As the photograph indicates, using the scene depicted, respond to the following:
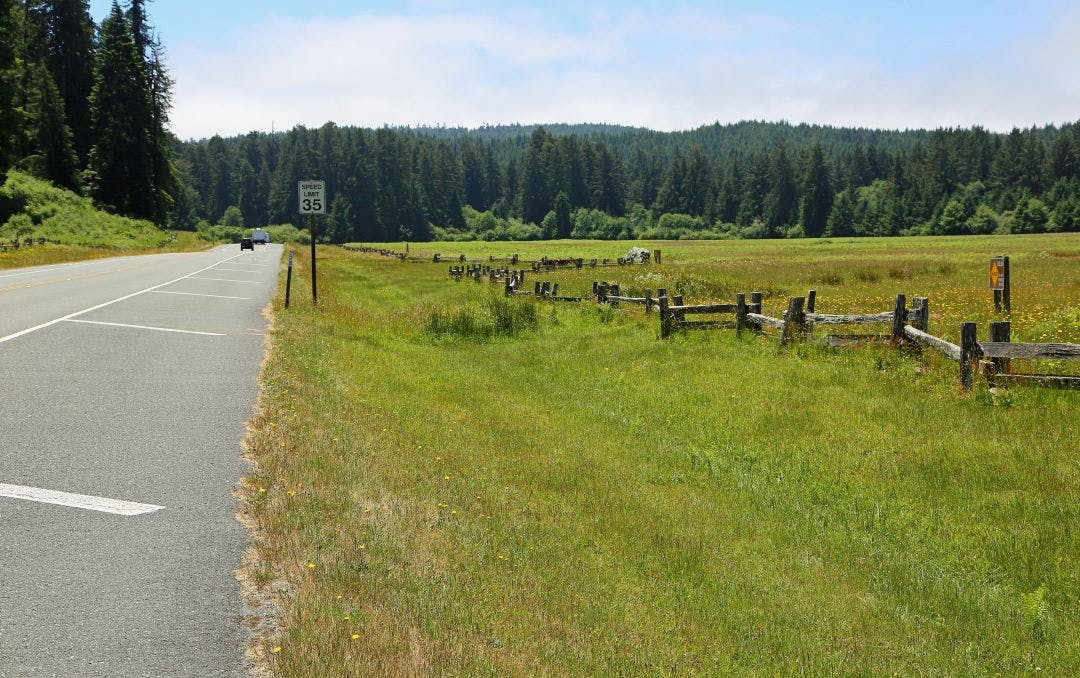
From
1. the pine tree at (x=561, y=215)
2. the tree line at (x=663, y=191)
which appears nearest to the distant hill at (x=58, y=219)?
the tree line at (x=663, y=191)

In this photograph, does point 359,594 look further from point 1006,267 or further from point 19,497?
point 1006,267

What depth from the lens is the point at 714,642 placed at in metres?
5.31

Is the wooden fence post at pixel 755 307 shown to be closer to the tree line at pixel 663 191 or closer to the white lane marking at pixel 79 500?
the white lane marking at pixel 79 500

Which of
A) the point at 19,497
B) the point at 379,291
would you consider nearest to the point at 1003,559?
the point at 19,497

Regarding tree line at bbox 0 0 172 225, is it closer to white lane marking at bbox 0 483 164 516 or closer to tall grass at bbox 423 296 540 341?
tall grass at bbox 423 296 540 341

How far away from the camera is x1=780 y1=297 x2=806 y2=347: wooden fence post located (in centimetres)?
1591

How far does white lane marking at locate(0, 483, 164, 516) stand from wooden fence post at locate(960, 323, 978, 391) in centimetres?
1021

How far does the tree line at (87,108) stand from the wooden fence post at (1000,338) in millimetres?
79123

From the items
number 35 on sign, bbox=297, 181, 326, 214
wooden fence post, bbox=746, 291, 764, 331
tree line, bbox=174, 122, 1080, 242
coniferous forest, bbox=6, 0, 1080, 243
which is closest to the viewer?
wooden fence post, bbox=746, 291, 764, 331

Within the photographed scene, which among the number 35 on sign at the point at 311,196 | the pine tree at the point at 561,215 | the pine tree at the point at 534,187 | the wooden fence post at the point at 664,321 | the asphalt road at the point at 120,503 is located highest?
the pine tree at the point at 534,187

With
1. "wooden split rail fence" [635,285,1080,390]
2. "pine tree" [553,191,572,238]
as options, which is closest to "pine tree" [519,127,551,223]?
"pine tree" [553,191,572,238]

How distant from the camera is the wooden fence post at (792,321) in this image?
52.2 feet

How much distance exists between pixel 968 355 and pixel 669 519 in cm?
607

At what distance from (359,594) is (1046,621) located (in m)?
5.01
